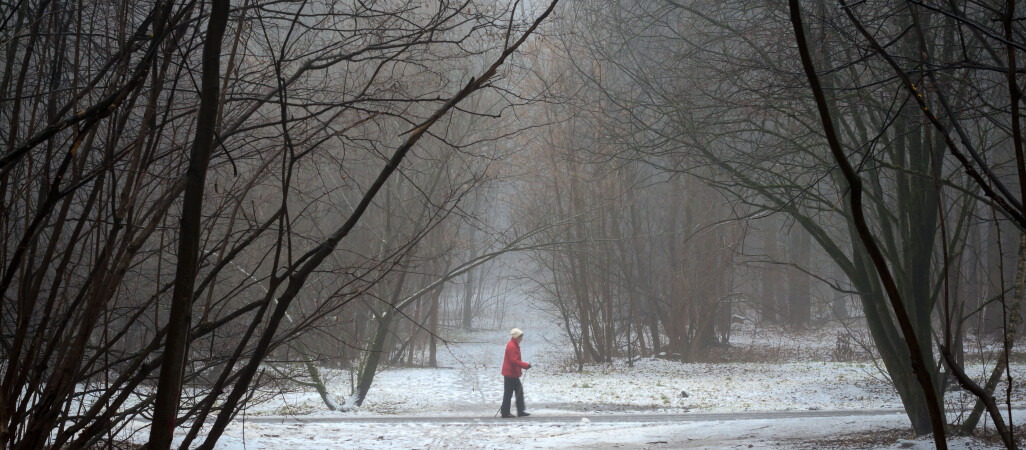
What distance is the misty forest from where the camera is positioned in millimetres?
1681

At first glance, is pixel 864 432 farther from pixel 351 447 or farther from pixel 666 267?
pixel 666 267

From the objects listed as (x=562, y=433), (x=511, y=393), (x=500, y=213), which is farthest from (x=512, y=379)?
(x=500, y=213)

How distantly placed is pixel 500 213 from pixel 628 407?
10.9m

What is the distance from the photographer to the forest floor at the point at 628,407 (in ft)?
29.1

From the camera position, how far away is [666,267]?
21.5 meters

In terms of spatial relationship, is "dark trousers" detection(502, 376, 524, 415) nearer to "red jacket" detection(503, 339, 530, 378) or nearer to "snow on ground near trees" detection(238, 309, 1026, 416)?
"red jacket" detection(503, 339, 530, 378)

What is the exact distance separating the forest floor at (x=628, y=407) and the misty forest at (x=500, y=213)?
0.12 meters

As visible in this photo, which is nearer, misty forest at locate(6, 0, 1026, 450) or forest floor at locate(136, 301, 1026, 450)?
misty forest at locate(6, 0, 1026, 450)

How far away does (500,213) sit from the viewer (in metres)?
24.0

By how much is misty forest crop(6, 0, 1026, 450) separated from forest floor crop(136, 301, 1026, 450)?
0.12 metres

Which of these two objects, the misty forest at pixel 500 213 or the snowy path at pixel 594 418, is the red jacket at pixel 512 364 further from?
the snowy path at pixel 594 418

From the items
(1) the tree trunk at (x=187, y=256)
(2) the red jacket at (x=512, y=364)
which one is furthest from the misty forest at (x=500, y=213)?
(2) the red jacket at (x=512, y=364)

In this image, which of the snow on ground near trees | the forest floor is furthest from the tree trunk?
the snow on ground near trees

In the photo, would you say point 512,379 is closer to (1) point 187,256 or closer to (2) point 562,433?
(2) point 562,433
